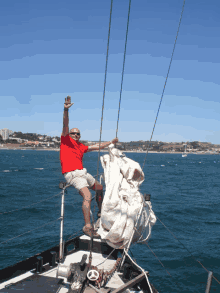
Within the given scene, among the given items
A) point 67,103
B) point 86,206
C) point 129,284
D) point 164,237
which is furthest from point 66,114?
point 164,237

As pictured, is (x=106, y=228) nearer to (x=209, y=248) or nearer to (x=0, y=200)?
(x=209, y=248)

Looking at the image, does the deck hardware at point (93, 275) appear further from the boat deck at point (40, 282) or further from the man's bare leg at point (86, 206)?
the man's bare leg at point (86, 206)

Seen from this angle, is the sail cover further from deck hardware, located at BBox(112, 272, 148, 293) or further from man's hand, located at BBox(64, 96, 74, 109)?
man's hand, located at BBox(64, 96, 74, 109)

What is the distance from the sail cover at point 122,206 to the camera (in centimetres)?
427

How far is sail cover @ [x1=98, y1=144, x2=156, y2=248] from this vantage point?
14.0 ft

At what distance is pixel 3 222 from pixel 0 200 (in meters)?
7.97

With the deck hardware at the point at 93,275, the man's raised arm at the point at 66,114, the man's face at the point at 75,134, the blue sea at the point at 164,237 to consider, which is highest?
the man's raised arm at the point at 66,114

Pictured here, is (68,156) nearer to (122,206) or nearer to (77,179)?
(77,179)

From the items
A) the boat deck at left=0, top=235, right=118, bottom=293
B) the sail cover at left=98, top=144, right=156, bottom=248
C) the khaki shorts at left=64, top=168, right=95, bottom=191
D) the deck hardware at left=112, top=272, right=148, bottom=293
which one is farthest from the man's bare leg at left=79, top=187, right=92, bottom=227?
the deck hardware at left=112, top=272, right=148, bottom=293

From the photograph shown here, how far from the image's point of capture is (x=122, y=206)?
4.34 m

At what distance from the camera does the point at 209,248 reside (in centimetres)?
1201

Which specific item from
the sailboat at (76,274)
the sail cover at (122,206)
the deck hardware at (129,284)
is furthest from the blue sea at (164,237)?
the deck hardware at (129,284)

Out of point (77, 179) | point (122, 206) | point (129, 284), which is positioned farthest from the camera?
point (77, 179)

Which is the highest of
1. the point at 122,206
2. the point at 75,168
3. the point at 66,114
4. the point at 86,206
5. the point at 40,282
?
the point at 66,114
